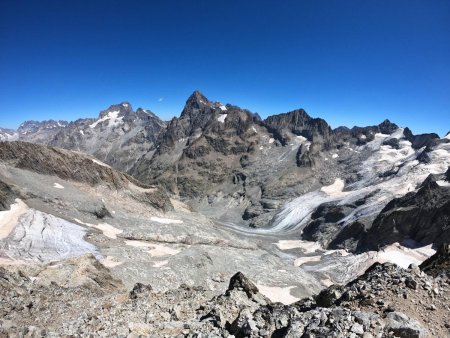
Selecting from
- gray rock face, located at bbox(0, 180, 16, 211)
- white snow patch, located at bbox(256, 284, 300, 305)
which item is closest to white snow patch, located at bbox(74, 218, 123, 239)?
gray rock face, located at bbox(0, 180, 16, 211)

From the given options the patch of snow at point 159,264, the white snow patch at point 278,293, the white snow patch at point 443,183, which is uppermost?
the white snow patch at point 443,183

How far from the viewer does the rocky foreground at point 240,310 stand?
1403 cm

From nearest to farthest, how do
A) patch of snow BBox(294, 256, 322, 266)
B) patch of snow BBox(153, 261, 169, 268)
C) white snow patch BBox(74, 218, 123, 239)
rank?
1. patch of snow BBox(153, 261, 169, 268)
2. white snow patch BBox(74, 218, 123, 239)
3. patch of snow BBox(294, 256, 322, 266)

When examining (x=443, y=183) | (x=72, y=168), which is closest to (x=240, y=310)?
(x=72, y=168)

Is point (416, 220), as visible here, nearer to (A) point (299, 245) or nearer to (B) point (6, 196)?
(A) point (299, 245)

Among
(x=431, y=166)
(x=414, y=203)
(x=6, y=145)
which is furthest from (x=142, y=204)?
(x=431, y=166)

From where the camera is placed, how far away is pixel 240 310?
20953 millimetres

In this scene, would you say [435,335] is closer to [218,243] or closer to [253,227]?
[218,243]

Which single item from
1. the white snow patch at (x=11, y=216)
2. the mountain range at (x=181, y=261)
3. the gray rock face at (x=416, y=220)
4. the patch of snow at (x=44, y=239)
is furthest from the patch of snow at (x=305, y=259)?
the white snow patch at (x=11, y=216)

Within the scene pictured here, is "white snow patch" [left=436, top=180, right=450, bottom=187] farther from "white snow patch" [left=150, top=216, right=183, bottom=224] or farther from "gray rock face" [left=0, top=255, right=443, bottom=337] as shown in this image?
"gray rock face" [left=0, top=255, right=443, bottom=337]

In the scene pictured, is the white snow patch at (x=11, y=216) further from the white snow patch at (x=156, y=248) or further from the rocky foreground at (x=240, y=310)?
the rocky foreground at (x=240, y=310)

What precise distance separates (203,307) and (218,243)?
194 feet

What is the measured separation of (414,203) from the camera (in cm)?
13300

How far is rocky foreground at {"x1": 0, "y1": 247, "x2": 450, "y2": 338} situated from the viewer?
14031mm
